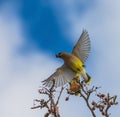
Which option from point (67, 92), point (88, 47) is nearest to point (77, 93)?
point (67, 92)

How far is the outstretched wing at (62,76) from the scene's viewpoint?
8.48 m

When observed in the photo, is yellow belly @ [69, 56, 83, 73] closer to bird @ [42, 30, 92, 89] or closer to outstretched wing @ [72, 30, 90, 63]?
bird @ [42, 30, 92, 89]

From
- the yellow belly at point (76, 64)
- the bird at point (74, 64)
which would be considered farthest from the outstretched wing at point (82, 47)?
the yellow belly at point (76, 64)

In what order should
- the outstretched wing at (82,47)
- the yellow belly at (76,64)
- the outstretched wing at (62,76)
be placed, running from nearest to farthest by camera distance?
the outstretched wing at (62,76)
the yellow belly at (76,64)
the outstretched wing at (82,47)

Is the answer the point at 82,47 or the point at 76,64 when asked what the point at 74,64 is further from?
the point at 82,47

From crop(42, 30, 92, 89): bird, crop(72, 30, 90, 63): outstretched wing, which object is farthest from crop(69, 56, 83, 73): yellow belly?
crop(72, 30, 90, 63): outstretched wing

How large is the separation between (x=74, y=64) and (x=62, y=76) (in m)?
0.58

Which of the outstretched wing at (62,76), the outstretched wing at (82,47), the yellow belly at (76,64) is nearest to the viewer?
the outstretched wing at (62,76)

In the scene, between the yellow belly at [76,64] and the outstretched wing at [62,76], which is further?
the yellow belly at [76,64]

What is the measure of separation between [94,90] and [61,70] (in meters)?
3.71

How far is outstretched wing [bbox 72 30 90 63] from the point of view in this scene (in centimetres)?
1070

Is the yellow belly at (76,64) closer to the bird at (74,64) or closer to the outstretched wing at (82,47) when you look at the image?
the bird at (74,64)

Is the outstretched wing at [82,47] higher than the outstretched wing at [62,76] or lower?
higher

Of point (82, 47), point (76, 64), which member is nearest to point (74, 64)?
point (76, 64)
